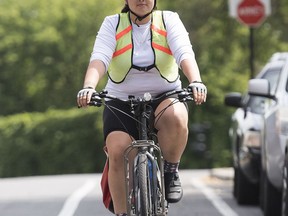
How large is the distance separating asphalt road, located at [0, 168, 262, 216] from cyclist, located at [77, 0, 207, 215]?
17.9 ft

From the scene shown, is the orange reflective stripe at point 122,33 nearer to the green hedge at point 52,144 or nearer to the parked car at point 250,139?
the parked car at point 250,139

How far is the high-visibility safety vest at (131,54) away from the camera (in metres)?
7.91

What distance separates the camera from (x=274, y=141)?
1170 centimetres

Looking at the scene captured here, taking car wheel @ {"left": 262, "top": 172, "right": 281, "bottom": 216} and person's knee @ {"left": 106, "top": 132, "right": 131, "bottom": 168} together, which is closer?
person's knee @ {"left": 106, "top": 132, "right": 131, "bottom": 168}

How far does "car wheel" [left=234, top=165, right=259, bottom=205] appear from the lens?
574 inches

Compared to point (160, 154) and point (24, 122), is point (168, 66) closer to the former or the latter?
point (160, 154)

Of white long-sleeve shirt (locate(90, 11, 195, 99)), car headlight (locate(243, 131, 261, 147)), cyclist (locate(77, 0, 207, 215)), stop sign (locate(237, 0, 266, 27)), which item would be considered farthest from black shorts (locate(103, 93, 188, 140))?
stop sign (locate(237, 0, 266, 27))

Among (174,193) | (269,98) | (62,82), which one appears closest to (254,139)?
(269,98)

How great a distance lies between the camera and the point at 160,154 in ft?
25.0

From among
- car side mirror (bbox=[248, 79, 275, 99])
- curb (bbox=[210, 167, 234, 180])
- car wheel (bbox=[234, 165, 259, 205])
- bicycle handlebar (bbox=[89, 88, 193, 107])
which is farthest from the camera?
curb (bbox=[210, 167, 234, 180])

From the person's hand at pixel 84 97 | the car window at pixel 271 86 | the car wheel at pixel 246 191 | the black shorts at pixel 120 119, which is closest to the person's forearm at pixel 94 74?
the person's hand at pixel 84 97

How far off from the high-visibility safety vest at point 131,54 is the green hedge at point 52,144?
1545 inches

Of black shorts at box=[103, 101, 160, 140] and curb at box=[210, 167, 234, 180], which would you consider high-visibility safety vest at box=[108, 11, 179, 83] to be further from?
curb at box=[210, 167, 234, 180]

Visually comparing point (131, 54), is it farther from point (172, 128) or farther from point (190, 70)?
point (172, 128)
